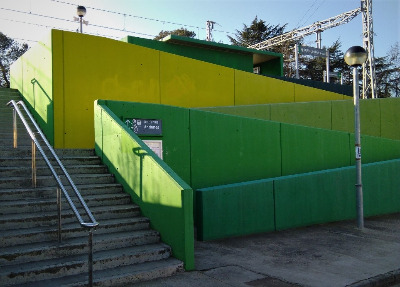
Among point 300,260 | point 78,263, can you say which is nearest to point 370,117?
point 300,260

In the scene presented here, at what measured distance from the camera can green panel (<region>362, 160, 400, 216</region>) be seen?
37.5ft

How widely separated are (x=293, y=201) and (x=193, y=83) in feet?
15.2

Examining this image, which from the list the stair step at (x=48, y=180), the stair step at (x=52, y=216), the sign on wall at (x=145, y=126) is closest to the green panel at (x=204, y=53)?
the sign on wall at (x=145, y=126)

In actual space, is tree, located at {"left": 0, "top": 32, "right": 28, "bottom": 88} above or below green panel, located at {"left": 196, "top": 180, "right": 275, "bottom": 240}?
above

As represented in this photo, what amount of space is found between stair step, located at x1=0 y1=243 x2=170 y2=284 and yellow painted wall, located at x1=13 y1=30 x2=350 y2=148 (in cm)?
403

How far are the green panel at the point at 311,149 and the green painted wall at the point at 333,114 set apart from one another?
1.39 m

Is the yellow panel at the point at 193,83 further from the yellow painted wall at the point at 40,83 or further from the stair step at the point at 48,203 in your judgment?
the stair step at the point at 48,203

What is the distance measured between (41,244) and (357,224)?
7.39 meters

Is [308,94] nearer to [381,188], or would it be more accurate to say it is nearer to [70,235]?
[381,188]

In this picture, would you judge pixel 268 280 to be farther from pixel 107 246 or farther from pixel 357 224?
pixel 357 224

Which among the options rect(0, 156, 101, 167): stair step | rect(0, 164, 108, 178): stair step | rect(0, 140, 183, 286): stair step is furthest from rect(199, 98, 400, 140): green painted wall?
rect(0, 140, 183, 286): stair step

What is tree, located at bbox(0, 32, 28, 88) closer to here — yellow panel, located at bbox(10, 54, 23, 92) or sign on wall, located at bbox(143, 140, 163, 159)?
yellow panel, located at bbox(10, 54, 23, 92)

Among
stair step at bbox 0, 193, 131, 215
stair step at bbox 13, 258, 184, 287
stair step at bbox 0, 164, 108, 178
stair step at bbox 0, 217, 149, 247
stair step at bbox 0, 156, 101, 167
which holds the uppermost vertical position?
stair step at bbox 0, 156, 101, 167

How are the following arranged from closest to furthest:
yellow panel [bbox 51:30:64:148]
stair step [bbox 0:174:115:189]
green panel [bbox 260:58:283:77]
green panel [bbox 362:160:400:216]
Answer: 1. stair step [bbox 0:174:115:189]
2. yellow panel [bbox 51:30:64:148]
3. green panel [bbox 362:160:400:216]
4. green panel [bbox 260:58:283:77]
